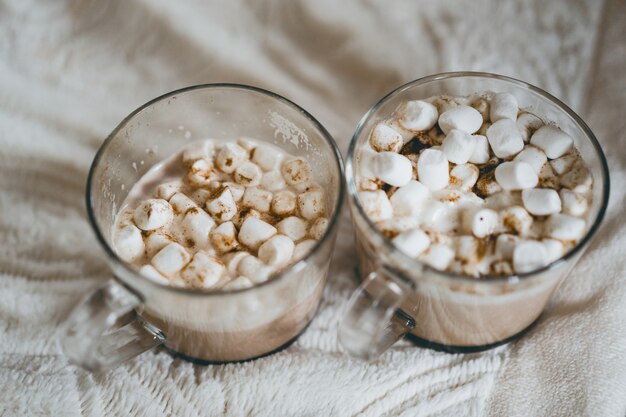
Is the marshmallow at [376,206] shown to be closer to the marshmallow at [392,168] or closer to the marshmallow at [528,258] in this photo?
the marshmallow at [392,168]

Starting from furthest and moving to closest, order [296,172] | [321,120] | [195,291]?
[321,120], [296,172], [195,291]

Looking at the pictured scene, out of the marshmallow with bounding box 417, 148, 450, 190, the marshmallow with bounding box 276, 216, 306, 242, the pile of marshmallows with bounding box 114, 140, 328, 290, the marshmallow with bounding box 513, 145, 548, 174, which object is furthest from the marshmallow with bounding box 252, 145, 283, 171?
the marshmallow with bounding box 513, 145, 548, 174

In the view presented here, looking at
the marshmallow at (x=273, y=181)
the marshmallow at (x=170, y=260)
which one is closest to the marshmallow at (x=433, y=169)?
the marshmallow at (x=273, y=181)

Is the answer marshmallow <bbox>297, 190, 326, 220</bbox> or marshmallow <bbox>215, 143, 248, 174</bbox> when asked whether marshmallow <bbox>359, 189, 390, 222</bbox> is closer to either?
marshmallow <bbox>297, 190, 326, 220</bbox>

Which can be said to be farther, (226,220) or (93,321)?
(226,220)

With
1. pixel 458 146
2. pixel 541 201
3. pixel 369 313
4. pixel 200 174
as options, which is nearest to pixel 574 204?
pixel 541 201

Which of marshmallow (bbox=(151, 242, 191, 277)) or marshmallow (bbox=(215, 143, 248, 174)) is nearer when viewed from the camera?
marshmallow (bbox=(151, 242, 191, 277))

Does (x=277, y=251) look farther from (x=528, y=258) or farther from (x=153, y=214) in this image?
(x=528, y=258)

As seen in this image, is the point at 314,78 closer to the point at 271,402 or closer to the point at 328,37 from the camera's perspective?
the point at 328,37
